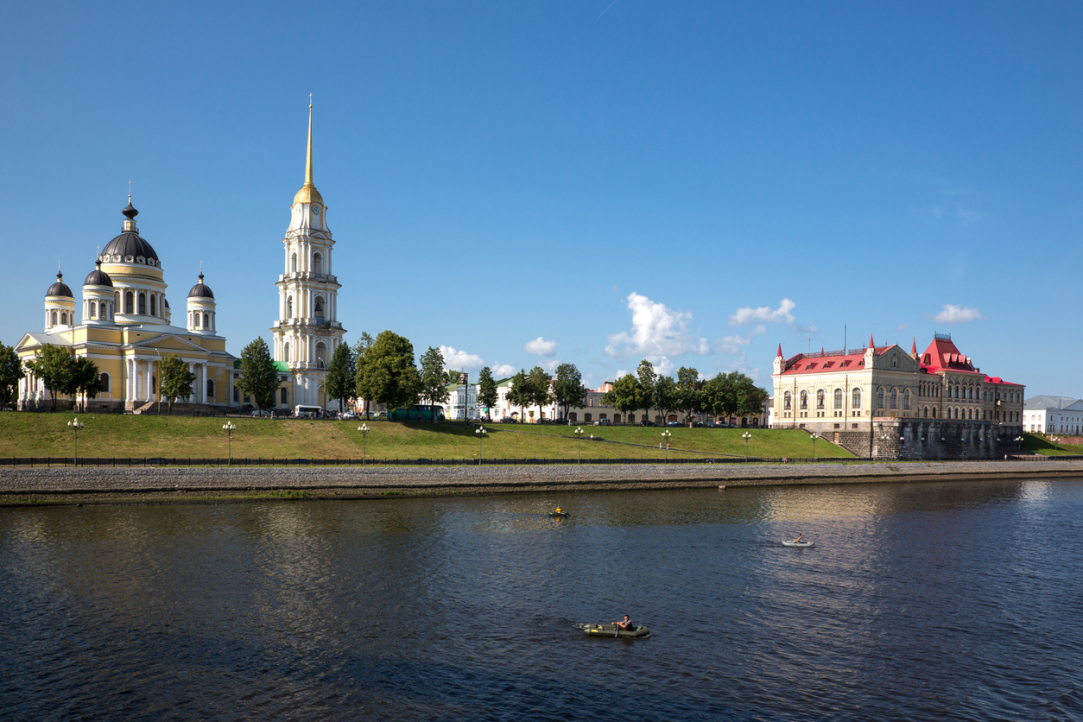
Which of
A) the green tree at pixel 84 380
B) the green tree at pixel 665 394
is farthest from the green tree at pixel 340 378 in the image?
the green tree at pixel 665 394

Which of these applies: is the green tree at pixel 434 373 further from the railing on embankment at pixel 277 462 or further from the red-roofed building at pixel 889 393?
the red-roofed building at pixel 889 393

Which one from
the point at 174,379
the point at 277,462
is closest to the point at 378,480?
the point at 277,462

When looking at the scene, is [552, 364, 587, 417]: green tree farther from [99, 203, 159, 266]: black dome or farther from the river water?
the river water

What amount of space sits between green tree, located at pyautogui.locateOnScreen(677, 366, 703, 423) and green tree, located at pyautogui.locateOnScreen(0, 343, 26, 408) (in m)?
101

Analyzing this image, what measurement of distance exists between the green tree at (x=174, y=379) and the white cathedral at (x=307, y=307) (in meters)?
23.3

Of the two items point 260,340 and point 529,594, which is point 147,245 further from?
point 529,594

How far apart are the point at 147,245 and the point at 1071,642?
117m

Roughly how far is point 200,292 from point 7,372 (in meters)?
35.0

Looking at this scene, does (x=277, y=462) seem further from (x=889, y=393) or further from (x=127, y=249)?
(x=889, y=393)

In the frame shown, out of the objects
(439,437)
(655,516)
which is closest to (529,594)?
(655,516)

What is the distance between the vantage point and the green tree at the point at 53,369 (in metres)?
84.4

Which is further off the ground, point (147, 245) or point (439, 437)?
point (147, 245)

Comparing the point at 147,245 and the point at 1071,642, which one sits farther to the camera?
the point at 147,245

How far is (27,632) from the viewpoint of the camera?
1006 inches
